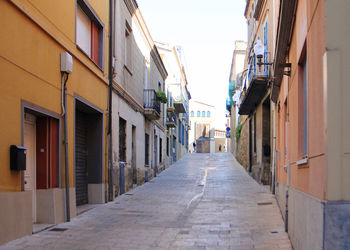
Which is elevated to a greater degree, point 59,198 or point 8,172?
point 8,172

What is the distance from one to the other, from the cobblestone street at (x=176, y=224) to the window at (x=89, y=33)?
4213mm

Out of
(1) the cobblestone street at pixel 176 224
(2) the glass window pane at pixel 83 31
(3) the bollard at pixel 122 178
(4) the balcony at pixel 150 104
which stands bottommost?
(1) the cobblestone street at pixel 176 224

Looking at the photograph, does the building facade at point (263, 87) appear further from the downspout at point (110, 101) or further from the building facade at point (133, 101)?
the downspout at point (110, 101)

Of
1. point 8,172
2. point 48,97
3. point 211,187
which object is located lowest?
point 211,187

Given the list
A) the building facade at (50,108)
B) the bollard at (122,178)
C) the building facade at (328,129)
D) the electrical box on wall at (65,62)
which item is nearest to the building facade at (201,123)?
the bollard at (122,178)

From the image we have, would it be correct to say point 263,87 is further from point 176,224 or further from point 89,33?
→ point 176,224

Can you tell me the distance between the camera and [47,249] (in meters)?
6.50

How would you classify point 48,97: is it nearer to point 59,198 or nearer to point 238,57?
point 59,198

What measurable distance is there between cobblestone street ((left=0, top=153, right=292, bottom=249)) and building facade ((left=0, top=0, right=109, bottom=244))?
0.58m

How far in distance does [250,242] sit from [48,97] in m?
4.70

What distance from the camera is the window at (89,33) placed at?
10.5 metres

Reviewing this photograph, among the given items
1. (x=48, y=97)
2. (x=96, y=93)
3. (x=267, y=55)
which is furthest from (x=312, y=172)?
(x=267, y=55)

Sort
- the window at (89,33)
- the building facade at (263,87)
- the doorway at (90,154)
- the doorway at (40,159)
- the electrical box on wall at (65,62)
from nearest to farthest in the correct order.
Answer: the doorway at (40,159), the electrical box on wall at (65,62), the window at (89,33), the doorway at (90,154), the building facade at (263,87)

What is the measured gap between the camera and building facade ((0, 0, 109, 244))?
21.5ft
